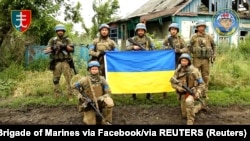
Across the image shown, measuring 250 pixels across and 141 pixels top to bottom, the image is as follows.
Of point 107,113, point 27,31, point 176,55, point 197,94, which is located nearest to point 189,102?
point 197,94

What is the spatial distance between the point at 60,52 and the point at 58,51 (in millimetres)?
81

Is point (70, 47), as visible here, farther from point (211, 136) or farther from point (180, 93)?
point (211, 136)

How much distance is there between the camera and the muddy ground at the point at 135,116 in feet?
23.5

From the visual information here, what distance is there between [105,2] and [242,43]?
1700 centimetres

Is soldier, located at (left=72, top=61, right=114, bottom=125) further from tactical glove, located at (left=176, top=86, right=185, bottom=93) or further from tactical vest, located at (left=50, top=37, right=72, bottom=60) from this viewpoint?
tactical vest, located at (left=50, top=37, right=72, bottom=60)

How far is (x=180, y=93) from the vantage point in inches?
284

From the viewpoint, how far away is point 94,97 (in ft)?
21.7

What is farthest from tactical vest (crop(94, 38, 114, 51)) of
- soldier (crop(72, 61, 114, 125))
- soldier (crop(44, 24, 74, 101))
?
soldier (crop(72, 61, 114, 125))

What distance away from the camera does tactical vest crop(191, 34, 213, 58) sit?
28.2ft

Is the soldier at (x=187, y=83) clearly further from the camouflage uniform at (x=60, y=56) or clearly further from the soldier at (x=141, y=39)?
the camouflage uniform at (x=60, y=56)

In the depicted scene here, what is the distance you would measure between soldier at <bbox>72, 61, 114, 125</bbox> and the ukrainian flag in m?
1.49

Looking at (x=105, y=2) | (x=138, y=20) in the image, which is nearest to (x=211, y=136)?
(x=138, y=20)

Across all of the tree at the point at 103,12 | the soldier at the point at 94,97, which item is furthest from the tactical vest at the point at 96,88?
the tree at the point at 103,12

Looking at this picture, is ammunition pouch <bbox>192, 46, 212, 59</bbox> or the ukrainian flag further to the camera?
ammunition pouch <bbox>192, 46, 212, 59</bbox>
